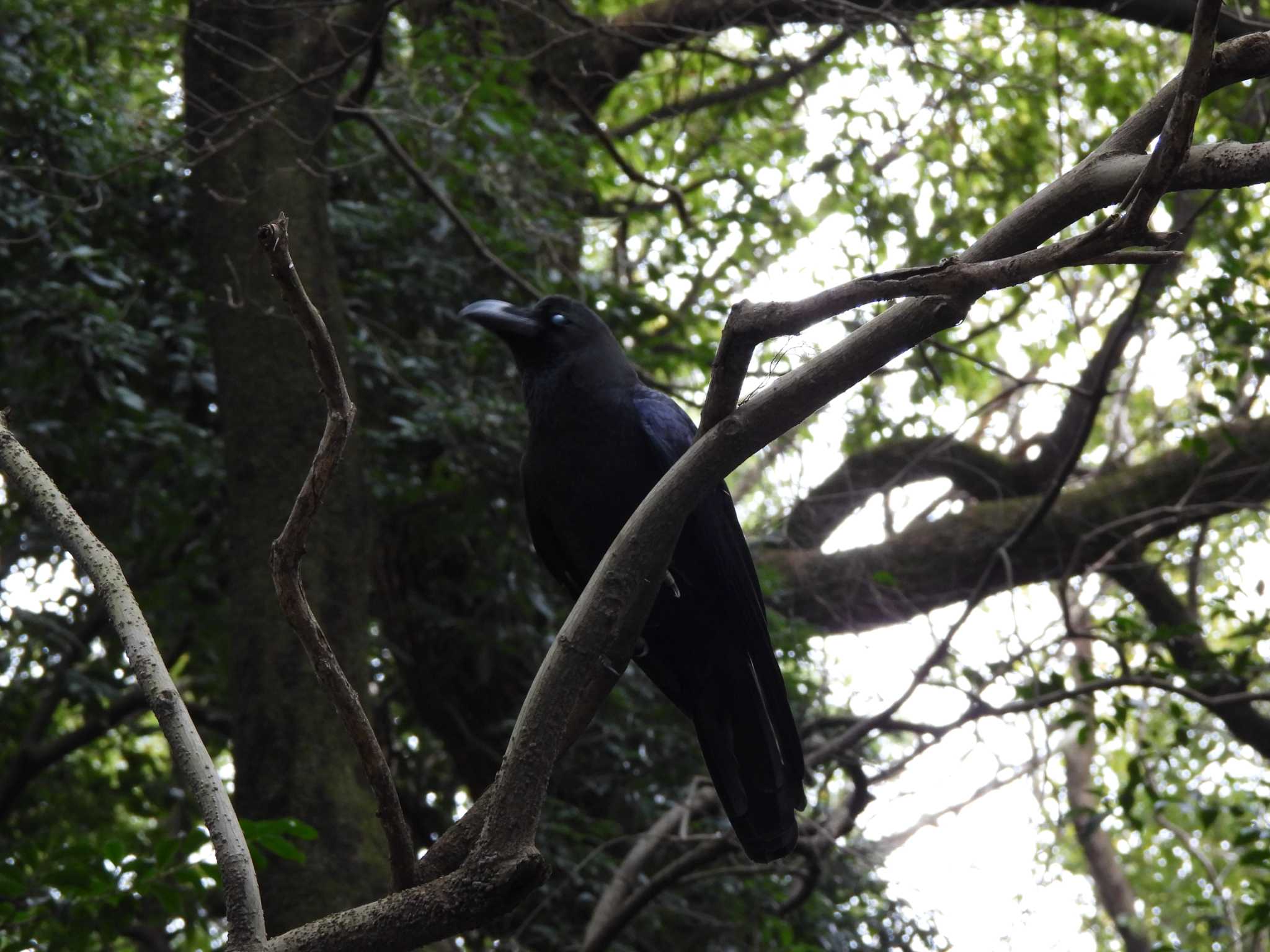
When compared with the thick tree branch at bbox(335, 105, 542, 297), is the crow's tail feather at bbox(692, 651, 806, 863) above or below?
below

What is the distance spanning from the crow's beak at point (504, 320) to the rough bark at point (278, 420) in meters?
0.86

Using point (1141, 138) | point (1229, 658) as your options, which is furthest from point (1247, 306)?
point (1141, 138)

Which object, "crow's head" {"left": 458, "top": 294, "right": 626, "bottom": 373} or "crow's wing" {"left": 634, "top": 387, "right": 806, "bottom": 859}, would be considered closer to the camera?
"crow's wing" {"left": 634, "top": 387, "right": 806, "bottom": 859}

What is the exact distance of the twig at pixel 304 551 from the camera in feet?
5.35

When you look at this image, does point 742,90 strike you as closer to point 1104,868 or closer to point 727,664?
point 727,664

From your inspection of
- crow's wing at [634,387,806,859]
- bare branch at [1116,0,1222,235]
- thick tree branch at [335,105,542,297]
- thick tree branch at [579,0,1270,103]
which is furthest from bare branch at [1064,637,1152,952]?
bare branch at [1116,0,1222,235]

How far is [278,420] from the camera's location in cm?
410

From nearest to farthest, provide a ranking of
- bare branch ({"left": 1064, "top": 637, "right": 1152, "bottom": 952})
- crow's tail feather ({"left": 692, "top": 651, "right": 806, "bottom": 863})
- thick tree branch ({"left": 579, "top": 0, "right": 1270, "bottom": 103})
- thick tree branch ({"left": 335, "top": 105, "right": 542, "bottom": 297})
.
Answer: crow's tail feather ({"left": 692, "top": 651, "right": 806, "bottom": 863}) < thick tree branch ({"left": 335, "top": 105, "right": 542, "bottom": 297}) < thick tree branch ({"left": 579, "top": 0, "right": 1270, "bottom": 103}) < bare branch ({"left": 1064, "top": 637, "right": 1152, "bottom": 952})

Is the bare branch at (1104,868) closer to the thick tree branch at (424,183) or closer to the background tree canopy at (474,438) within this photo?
the background tree canopy at (474,438)

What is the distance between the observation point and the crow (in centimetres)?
307

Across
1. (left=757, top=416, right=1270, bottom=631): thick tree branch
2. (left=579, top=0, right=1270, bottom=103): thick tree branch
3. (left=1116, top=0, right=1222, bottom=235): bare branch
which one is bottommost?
(left=1116, top=0, right=1222, bottom=235): bare branch

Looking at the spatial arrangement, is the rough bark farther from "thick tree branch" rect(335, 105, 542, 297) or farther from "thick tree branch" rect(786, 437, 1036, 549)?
"thick tree branch" rect(786, 437, 1036, 549)

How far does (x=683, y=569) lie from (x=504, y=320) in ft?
3.04

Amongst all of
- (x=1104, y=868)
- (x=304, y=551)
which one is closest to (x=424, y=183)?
(x=304, y=551)
